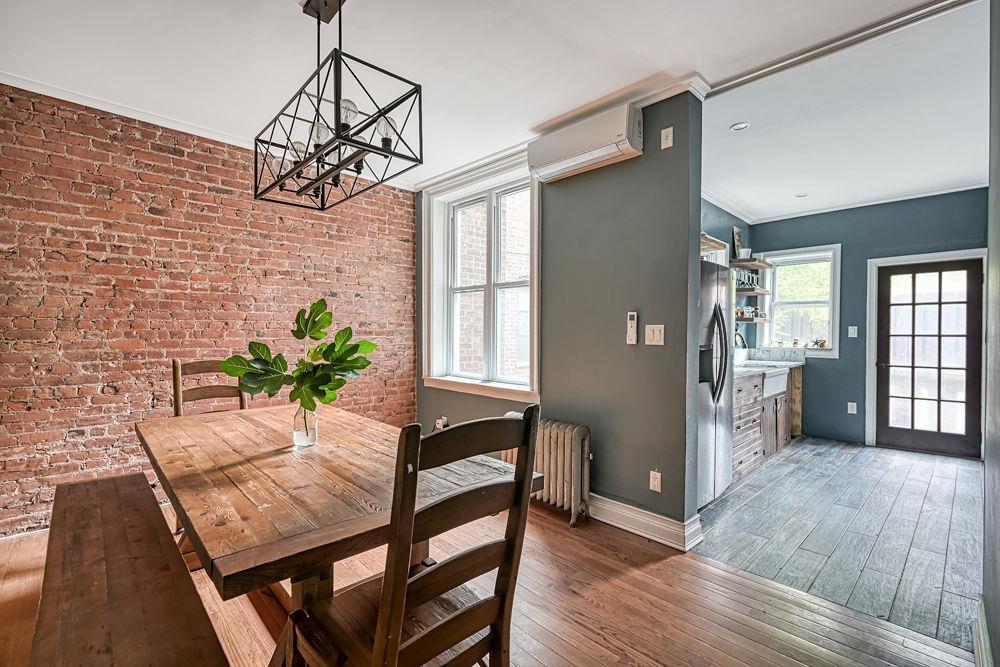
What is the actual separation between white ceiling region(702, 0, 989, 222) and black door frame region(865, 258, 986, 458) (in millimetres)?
702

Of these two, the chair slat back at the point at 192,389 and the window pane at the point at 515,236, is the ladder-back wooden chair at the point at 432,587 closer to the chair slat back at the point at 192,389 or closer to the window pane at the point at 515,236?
the chair slat back at the point at 192,389

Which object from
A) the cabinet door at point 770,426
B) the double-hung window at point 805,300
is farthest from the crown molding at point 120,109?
the double-hung window at point 805,300

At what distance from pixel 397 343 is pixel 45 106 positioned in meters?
2.73

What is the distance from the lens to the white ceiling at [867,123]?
2307 mm

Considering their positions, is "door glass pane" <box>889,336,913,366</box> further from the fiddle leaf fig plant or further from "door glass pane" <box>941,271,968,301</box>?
the fiddle leaf fig plant

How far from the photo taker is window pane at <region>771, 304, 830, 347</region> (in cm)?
536

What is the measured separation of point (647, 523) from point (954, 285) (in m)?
4.27

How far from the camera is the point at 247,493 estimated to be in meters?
1.33

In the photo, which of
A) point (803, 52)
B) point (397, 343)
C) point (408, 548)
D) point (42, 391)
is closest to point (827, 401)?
point (803, 52)

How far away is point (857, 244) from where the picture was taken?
5.02m

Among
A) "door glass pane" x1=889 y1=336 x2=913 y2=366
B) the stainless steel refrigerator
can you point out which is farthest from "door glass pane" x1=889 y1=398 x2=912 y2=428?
the stainless steel refrigerator

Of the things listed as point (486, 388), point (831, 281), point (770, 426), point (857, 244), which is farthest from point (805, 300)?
point (486, 388)

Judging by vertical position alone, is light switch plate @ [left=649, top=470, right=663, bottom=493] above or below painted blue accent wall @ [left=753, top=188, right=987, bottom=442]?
below

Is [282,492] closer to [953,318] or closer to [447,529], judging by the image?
[447,529]
